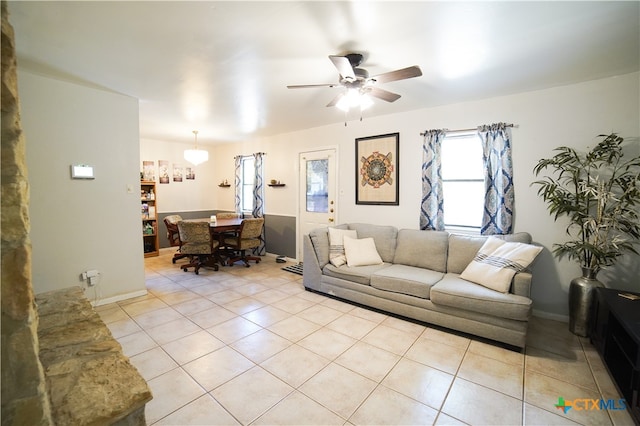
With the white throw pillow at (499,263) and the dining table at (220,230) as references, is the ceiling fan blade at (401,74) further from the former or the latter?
the dining table at (220,230)

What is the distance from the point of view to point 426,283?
2891 millimetres

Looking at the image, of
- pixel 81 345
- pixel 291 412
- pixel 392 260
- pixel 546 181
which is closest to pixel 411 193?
pixel 392 260

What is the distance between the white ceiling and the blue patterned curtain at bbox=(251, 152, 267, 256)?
8.42ft

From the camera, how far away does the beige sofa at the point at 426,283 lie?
98.0 inches

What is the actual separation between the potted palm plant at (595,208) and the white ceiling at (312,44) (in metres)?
0.80

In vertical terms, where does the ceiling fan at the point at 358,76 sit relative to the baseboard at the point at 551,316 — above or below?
above

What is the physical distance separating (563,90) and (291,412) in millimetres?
3875

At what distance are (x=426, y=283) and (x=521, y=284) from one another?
80 centimetres

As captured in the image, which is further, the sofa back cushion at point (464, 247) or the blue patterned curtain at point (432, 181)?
the blue patterned curtain at point (432, 181)

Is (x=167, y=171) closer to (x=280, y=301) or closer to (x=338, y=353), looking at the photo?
(x=280, y=301)

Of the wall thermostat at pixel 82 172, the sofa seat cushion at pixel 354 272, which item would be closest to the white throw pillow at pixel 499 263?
the sofa seat cushion at pixel 354 272

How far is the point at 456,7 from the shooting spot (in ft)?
5.73

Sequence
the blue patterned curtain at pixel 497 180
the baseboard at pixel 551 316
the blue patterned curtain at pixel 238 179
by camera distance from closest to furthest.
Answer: the baseboard at pixel 551 316 < the blue patterned curtain at pixel 497 180 < the blue patterned curtain at pixel 238 179

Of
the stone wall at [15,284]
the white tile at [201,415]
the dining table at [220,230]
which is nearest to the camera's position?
the stone wall at [15,284]
